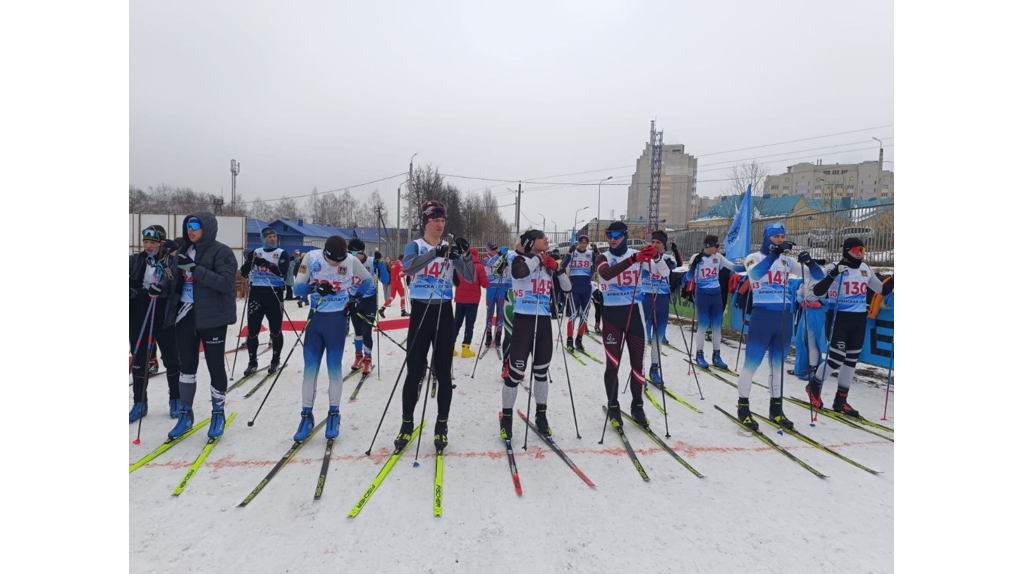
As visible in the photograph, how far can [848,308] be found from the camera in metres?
5.54

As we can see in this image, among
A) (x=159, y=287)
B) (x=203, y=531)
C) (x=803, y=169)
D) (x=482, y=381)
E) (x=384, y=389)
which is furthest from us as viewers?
(x=803, y=169)

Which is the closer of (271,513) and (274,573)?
(274,573)

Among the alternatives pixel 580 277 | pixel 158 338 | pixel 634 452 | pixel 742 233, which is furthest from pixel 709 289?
pixel 158 338

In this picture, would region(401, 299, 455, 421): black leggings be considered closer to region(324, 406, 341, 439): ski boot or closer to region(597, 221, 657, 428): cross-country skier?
region(324, 406, 341, 439): ski boot

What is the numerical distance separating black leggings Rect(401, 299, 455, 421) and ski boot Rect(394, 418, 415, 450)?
6cm

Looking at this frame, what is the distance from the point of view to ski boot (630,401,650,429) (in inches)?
193

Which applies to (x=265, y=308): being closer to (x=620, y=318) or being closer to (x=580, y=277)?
(x=620, y=318)

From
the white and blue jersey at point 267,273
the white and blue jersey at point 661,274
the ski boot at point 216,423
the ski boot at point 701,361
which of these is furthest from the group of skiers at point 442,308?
the ski boot at point 701,361

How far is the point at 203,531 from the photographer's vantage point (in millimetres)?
2963

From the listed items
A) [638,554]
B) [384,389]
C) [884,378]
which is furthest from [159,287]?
[884,378]

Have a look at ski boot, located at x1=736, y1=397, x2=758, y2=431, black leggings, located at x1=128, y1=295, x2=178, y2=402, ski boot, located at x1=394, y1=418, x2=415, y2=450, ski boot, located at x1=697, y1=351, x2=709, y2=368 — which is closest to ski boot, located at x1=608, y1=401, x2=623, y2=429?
ski boot, located at x1=736, y1=397, x2=758, y2=431

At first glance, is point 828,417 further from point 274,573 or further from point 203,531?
point 203,531

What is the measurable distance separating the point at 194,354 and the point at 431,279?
8.29 ft

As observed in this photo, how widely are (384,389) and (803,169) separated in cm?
10848
